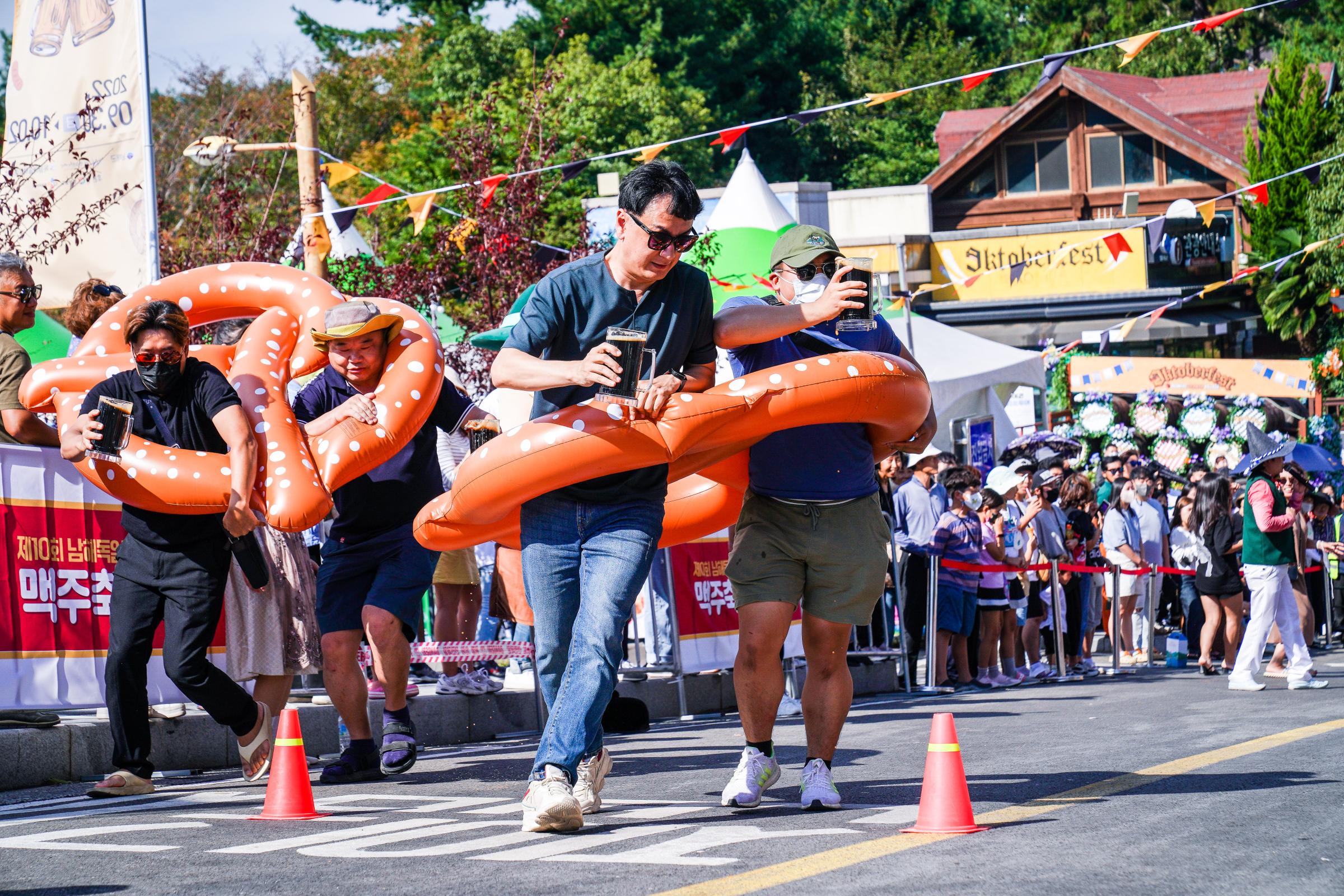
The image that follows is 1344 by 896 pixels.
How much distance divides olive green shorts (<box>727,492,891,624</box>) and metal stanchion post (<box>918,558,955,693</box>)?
746 centimetres

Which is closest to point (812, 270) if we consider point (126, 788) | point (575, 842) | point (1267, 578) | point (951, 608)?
point (575, 842)

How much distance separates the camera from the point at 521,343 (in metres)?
5.34

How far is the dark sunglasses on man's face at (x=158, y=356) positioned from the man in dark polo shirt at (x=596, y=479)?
75.3 inches

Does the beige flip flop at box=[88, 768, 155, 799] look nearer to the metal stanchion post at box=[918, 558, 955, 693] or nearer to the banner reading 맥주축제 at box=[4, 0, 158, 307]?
the banner reading 맥주축제 at box=[4, 0, 158, 307]

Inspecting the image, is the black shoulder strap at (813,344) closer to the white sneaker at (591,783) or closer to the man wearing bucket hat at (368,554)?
the white sneaker at (591,783)

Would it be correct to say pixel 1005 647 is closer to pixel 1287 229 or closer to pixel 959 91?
pixel 1287 229

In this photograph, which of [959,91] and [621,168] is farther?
[959,91]

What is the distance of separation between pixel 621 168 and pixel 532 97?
14883mm

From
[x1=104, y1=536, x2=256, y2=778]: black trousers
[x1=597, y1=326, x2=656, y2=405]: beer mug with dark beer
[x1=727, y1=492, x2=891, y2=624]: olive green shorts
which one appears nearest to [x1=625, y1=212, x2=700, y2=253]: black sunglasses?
[x1=597, y1=326, x2=656, y2=405]: beer mug with dark beer

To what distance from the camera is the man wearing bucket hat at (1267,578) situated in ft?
40.1

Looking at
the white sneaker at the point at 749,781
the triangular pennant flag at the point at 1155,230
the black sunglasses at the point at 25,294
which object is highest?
the triangular pennant flag at the point at 1155,230

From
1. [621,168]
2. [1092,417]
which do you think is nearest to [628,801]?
[1092,417]

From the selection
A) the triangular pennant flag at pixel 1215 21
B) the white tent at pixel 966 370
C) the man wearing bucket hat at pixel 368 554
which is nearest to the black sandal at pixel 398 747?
the man wearing bucket hat at pixel 368 554

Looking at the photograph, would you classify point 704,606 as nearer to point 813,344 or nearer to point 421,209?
point 813,344
